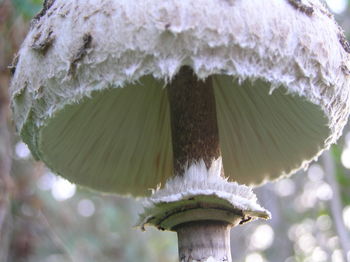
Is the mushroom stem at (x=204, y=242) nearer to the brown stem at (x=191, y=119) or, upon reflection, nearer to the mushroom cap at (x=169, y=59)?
the brown stem at (x=191, y=119)

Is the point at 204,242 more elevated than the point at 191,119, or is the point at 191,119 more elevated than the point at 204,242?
the point at 191,119

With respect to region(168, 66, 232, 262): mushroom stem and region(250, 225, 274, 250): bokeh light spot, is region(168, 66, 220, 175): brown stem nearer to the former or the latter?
→ region(168, 66, 232, 262): mushroom stem

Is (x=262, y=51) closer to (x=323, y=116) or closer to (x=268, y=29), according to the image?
(x=268, y=29)

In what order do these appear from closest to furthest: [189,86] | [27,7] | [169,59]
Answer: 1. [169,59]
2. [189,86]
3. [27,7]

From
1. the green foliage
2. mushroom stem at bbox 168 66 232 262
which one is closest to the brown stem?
mushroom stem at bbox 168 66 232 262

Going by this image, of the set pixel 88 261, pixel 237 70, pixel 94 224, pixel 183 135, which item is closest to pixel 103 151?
pixel 183 135

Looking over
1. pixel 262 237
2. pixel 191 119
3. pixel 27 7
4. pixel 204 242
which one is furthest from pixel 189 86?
pixel 262 237

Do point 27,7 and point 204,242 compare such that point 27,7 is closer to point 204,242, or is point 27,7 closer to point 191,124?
point 191,124
